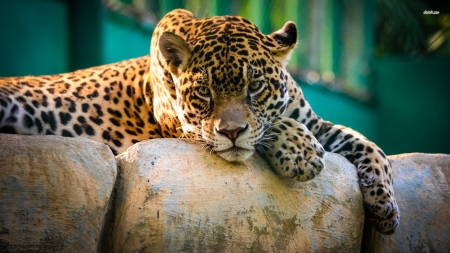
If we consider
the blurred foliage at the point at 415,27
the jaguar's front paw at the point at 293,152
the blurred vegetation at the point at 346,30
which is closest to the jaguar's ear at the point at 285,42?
the jaguar's front paw at the point at 293,152

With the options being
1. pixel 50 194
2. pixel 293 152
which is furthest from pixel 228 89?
pixel 50 194

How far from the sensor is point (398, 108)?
1559 centimetres

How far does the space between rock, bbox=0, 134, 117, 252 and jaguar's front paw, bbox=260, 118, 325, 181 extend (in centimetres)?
132

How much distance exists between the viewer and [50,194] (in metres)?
4.73

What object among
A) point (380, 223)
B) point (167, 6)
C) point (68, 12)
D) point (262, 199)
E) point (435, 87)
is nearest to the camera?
point (262, 199)

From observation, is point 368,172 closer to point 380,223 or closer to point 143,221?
point 380,223

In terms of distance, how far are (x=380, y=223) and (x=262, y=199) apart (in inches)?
44.6

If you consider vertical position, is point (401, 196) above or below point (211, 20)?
below

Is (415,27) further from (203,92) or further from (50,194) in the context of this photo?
(50,194)

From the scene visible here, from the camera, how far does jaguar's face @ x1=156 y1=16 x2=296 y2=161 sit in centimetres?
539

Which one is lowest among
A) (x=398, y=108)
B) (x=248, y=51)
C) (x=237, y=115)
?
(x=398, y=108)

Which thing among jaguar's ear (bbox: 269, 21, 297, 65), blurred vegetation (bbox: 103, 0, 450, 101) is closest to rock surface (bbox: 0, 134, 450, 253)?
jaguar's ear (bbox: 269, 21, 297, 65)

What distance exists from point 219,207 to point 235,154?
47 centimetres

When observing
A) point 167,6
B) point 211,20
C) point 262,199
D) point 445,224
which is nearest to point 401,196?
point 445,224
